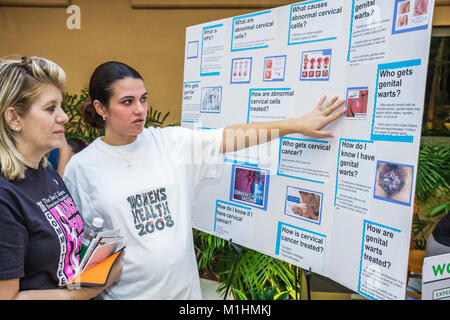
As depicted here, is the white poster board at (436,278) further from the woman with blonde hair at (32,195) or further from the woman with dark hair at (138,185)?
the woman with blonde hair at (32,195)

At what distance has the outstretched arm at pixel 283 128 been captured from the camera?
1.49 m

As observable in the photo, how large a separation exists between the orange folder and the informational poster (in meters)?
0.82

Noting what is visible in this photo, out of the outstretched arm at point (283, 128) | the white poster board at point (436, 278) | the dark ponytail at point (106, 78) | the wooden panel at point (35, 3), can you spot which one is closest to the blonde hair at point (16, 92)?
the dark ponytail at point (106, 78)

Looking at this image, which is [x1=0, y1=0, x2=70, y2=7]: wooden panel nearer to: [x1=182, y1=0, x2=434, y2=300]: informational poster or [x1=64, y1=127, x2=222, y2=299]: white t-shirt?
[x1=182, y1=0, x2=434, y2=300]: informational poster

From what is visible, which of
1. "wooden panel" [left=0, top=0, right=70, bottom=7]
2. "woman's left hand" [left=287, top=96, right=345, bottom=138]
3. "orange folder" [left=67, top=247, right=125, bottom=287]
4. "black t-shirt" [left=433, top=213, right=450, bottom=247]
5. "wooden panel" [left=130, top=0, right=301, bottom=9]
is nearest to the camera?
"orange folder" [left=67, top=247, right=125, bottom=287]

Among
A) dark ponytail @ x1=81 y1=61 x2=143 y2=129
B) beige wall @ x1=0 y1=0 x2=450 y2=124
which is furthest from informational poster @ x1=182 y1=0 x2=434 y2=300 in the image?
beige wall @ x1=0 y1=0 x2=450 y2=124

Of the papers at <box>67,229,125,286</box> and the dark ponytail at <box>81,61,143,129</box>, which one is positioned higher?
the dark ponytail at <box>81,61,143,129</box>

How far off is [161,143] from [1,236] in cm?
79

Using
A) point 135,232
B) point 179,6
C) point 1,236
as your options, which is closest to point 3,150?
point 1,236

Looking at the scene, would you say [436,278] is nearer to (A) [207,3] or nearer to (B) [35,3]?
(A) [207,3]

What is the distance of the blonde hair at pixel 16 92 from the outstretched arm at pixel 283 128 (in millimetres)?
842

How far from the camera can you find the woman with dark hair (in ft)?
4.84

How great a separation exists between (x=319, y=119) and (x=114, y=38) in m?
4.01
